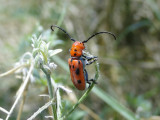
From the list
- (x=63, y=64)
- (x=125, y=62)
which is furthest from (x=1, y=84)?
(x=125, y=62)

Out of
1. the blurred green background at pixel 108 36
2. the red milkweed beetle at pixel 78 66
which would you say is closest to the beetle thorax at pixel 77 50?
the red milkweed beetle at pixel 78 66

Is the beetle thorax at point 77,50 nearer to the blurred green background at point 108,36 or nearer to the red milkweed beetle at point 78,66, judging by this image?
the red milkweed beetle at point 78,66

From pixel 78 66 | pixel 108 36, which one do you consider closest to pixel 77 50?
pixel 78 66

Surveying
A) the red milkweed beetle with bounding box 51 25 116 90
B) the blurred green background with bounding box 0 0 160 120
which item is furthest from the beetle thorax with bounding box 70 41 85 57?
the blurred green background with bounding box 0 0 160 120

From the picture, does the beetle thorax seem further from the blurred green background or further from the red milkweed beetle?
the blurred green background

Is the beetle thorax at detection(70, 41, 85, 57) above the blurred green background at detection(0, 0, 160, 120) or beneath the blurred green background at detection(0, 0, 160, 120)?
beneath

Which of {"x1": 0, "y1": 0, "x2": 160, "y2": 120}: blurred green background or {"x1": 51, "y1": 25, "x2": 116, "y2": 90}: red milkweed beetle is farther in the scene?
{"x1": 0, "y1": 0, "x2": 160, "y2": 120}: blurred green background

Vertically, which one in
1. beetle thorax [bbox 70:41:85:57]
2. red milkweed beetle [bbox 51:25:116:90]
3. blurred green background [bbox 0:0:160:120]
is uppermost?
blurred green background [bbox 0:0:160:120]

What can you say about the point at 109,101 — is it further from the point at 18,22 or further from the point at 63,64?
the point at 18,22

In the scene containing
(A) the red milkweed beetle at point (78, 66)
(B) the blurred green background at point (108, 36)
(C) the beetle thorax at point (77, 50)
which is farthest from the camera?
(B) the blurred green background at point (108, 36)

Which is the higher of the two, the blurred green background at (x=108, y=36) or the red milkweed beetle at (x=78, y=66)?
the blurred green background at (x=108, y=36)
